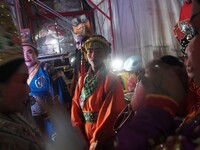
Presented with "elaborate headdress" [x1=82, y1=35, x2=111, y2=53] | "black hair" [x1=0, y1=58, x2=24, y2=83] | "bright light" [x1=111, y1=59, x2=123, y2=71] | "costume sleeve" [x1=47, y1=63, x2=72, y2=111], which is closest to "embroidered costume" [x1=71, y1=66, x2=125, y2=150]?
"elaborate headdress" [x1=82, y1=35, x2=111, y2=53]

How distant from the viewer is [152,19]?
454 centimetres

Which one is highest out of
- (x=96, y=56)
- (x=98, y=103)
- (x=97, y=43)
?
(x=97, y=43)

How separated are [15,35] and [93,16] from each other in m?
6.39

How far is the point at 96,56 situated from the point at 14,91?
148 centimetres

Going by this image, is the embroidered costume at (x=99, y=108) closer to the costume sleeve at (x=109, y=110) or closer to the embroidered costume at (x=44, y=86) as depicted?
the costume sleeve at (x=109, y=110)

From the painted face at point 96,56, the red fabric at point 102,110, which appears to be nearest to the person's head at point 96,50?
the painted face at point 96,56

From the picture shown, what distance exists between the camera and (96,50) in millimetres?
2551

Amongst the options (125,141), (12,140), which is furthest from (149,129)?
(12,140)

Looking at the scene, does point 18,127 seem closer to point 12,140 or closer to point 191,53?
point 12,140

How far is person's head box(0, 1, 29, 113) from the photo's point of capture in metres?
1.06

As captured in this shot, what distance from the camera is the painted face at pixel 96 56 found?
8.23 feet

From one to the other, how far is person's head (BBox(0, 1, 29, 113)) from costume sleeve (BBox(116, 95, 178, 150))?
0.57 m

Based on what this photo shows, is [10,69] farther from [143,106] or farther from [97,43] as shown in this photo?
[97,43]

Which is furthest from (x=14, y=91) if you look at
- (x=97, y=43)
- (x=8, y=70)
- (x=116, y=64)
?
(x=116, y=64)
